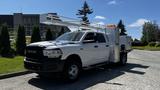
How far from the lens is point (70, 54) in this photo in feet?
33.5

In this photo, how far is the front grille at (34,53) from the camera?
9.73 m

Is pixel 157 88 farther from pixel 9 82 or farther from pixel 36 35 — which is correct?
pixel 36 35

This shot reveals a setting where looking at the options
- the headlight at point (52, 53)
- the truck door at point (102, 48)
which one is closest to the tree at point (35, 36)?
the truck door at point (102, 48)

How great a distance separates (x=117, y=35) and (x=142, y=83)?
200 inches

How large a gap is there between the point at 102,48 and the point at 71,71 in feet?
9.89

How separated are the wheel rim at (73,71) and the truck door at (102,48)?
2.24 metres

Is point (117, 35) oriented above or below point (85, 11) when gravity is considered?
below

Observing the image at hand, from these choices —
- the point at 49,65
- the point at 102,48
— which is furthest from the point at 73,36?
the point at 49,65

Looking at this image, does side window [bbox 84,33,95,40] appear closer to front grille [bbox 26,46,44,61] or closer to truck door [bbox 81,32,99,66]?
truck door [bbox 81,32,99,66]

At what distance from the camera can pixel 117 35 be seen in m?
14.9

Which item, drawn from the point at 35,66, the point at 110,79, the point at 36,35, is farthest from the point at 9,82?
the point at 36,35

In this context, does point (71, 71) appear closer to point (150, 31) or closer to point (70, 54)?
point (70, 54)

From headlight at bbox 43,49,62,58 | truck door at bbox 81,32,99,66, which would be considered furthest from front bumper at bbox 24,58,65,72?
truck door at bbox 81,32,99,66

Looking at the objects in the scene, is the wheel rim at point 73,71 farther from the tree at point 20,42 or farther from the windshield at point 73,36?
the tree at point 20,42
